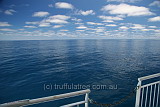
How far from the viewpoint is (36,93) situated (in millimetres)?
10375

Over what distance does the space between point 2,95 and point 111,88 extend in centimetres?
1071

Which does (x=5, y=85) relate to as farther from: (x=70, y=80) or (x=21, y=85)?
(x=70, y=80)

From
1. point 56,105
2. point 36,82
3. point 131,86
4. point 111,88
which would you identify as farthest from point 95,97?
point 36,82

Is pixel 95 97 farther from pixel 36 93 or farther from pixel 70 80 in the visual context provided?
pixel 36 93

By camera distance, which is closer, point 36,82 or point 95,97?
point 95,97

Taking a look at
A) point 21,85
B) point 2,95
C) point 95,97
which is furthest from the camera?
point 21,85

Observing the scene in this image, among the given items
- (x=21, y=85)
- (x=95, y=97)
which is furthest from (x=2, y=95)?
(x=95, y=97)

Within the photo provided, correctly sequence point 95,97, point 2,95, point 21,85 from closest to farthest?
point 95,97 < point 2,95 < point 21,85

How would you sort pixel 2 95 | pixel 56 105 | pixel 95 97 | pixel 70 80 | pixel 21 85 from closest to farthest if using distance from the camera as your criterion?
pixel 56 105, pixel 95 97, pixel 2 95, pixel 21 85, pixel 70 80

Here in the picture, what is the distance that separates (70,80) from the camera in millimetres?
13469

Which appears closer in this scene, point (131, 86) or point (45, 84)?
point (131, 86)

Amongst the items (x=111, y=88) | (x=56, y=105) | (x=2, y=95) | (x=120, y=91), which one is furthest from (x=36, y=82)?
(x=120, y=91)

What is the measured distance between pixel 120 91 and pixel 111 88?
0.91 meters

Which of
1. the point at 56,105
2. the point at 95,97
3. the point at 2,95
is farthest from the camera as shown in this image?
the point at 2,95
